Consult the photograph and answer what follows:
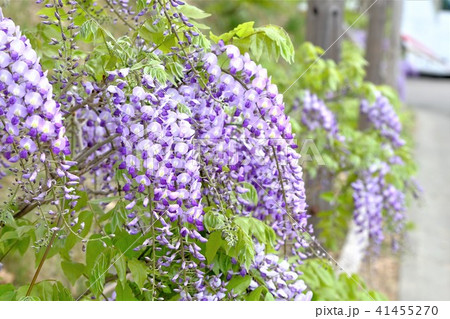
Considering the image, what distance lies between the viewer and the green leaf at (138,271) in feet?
6.04

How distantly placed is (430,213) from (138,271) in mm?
6880

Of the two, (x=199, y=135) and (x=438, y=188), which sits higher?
(x=199, y=135)

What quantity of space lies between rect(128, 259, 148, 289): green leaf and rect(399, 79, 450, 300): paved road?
10.1 ft

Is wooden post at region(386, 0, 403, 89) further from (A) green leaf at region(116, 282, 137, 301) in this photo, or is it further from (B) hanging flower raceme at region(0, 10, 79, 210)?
(B) hanging flower raceme at region(0, 10, 79, 210)

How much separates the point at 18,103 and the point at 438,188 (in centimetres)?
842

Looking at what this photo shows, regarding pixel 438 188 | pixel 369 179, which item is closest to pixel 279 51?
pixel 369 179

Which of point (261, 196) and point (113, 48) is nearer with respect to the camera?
point (113, 48)

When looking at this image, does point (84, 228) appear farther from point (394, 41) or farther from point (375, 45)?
point (394, 41)

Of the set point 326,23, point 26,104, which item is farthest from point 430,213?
point 26,104

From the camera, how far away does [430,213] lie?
322 inches

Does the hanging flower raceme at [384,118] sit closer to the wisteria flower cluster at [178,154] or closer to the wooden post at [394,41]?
the wisteria flower cluster at [178,154]

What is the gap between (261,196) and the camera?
2236mm

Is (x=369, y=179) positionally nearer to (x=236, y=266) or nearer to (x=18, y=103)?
(x=236, y=266)

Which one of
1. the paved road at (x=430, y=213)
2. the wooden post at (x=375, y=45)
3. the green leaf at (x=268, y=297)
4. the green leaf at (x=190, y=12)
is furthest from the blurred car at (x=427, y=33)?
the green leaf at (x=268, y=297)
